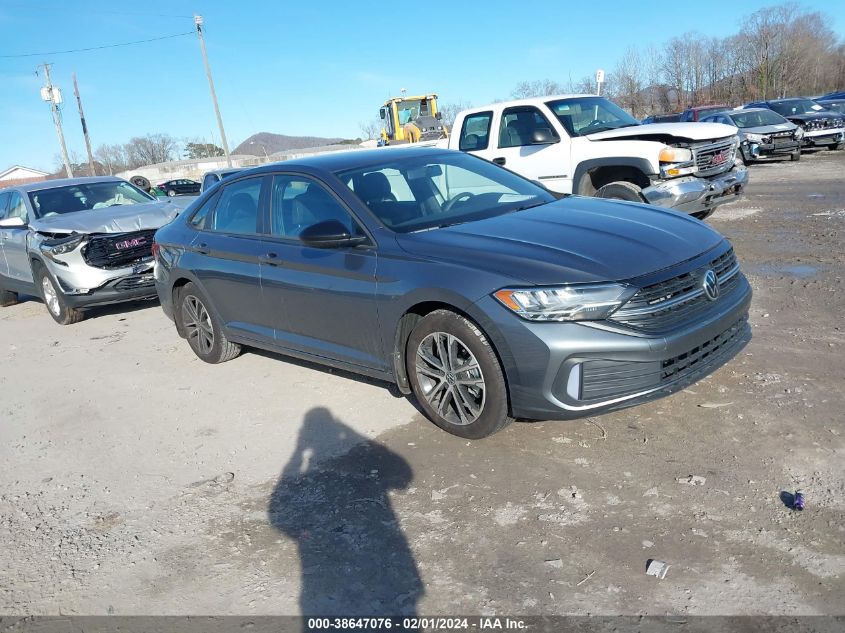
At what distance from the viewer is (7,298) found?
1106 centimetres

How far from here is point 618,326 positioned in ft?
11.5

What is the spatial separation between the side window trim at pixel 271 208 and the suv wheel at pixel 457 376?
0.73m

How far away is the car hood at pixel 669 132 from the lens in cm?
851

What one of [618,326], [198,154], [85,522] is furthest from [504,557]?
[198,154]

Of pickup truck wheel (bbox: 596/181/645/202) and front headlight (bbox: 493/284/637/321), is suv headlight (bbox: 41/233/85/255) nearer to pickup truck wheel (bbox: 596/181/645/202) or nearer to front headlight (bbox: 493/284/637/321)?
pickup truck wheel (bbox: 596/181/645/202)

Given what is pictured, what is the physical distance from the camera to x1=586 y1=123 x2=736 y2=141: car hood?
8515 millimetres

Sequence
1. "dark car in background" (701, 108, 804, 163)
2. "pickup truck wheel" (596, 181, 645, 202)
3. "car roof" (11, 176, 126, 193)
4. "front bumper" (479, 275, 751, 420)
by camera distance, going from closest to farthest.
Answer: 1. "front bumper" (479, 275, 751, 420)
2. "pickup truck wheel" (596, 181, 645, 202)
3. "car roof" (11, 176, 126, 193)
4. "dark car in background" (701, 108, 804, 163)

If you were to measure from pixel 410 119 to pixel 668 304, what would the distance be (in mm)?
26722

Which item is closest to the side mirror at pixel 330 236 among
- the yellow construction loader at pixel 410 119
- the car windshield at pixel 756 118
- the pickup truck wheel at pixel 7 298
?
the pickup truck wheel at pixel 7 298

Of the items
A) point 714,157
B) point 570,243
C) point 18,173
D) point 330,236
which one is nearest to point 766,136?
point 714,157

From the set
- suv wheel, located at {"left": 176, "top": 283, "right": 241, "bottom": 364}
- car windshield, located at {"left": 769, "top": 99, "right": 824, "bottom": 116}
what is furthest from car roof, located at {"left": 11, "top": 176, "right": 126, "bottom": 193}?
car windshield, located at {"left": 769, "top": 99, "right": 824, "bottom": 116}

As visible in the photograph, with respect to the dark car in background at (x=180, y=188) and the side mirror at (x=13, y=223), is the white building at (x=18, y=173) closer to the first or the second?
the dark car in background at (x=180, y=188)

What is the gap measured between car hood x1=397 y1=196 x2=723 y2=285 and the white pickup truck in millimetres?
3846

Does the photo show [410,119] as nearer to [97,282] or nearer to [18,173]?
[97,282]
